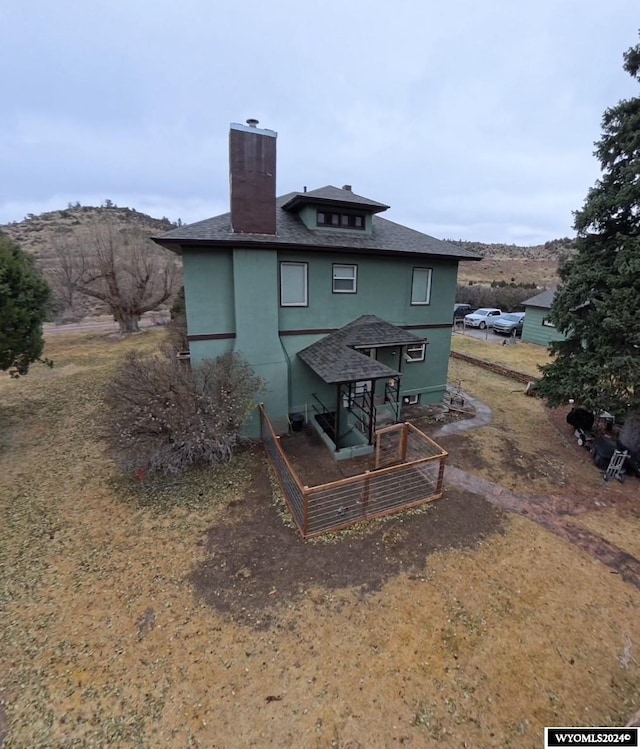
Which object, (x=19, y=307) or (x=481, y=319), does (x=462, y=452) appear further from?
(x=481, y=319)

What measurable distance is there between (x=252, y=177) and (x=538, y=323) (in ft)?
83.1

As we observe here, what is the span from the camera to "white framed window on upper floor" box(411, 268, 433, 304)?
13016mm

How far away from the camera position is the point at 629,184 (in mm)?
8781

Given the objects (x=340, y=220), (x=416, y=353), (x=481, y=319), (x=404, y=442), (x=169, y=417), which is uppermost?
(x=340, y=220)

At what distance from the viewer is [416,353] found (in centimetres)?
1368

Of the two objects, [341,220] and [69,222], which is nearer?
[341,220]

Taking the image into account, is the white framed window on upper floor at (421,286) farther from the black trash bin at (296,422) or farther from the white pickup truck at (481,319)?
the white pickup truck at (481,319)

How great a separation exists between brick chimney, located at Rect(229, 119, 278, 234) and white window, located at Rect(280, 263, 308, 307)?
132 cm

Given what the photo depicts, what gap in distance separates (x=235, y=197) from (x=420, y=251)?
647 centimetres

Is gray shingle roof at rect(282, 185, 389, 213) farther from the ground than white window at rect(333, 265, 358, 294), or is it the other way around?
gray shingle roof at rect(282, 185, 389, 213)

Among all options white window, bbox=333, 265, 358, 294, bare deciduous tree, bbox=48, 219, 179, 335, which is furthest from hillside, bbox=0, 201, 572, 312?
white window, bbox=333, 265, 358, 294

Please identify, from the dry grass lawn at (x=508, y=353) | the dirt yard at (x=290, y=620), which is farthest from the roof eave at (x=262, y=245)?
the dry grass lawn at (x=508, y=353)

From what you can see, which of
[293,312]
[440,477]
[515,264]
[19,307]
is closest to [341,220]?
[293,312]

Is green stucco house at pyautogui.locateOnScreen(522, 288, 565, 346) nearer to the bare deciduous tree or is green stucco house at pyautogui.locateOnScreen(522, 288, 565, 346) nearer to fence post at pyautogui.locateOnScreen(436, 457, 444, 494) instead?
fence post at pyautogui.locateOnScreen(436, 457, 444, 494)
